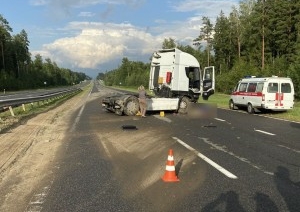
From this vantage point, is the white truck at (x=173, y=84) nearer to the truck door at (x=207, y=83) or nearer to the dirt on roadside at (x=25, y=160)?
the truck door at (x=207, y=83)

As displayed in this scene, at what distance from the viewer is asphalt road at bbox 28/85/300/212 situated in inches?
243

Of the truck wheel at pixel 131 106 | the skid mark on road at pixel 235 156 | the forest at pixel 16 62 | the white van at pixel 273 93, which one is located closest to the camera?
the skid mark on road at pixel 235 156

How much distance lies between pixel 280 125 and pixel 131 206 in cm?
1308

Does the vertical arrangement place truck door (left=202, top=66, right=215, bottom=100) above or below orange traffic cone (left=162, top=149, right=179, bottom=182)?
above

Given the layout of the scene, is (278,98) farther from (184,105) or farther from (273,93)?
(184,105)

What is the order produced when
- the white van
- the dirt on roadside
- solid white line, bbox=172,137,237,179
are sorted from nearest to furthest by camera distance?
the dirt on roadside → solid white line, bbox=172,137,237,179 → the white van

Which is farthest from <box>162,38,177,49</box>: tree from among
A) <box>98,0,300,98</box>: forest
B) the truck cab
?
the truck cab

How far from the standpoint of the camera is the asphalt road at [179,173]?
6.16 meters

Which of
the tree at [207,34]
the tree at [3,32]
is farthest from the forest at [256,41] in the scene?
the tree at [3,32]

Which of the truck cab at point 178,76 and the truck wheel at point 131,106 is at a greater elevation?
the truck cab at point 178,76

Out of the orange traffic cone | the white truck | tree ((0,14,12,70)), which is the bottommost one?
the orange traffic cone

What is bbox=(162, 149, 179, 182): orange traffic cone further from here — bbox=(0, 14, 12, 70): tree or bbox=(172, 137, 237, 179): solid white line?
bbox=(0, 14, 12, 70): tree

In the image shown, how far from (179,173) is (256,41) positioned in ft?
224

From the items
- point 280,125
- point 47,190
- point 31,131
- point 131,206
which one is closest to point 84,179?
point 47,190
